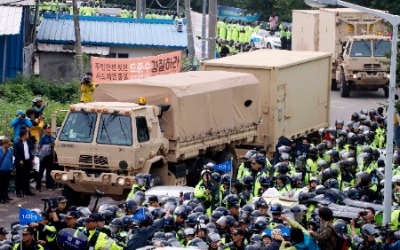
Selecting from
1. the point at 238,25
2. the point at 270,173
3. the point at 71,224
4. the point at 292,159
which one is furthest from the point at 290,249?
the point at 238,25

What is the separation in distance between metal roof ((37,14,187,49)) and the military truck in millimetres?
4681

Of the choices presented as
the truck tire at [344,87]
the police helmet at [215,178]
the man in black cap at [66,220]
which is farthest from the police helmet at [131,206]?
the truck tire at [344,87]

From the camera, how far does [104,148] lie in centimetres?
2322

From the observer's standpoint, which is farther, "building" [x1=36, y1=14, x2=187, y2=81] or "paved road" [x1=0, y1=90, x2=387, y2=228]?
"building" [x1=36, y1=14, x2=187, y2=81]

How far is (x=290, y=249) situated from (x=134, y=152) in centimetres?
814

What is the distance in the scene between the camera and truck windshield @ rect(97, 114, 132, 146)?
2331cm

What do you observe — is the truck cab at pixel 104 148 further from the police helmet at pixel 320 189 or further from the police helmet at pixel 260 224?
the police helmet at pixel 260 224

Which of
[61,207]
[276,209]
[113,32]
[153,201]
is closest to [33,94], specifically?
[113,32]

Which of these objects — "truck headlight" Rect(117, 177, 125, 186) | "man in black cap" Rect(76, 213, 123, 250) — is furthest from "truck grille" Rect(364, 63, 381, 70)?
"man in black cap" Rect(76, 213, 123, 250)

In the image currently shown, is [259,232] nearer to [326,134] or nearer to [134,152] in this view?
[134,152]

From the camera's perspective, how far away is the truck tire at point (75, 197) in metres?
23.8

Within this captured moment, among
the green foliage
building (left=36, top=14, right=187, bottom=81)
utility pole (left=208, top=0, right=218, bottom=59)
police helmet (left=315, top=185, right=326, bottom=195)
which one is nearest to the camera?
police helmet (left=315, top=185, right=326, bottom=195)

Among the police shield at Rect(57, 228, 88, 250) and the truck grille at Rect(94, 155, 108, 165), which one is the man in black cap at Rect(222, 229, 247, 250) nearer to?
the police shield at Rect(57, 228, 88, 250)

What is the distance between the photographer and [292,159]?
25.4m
